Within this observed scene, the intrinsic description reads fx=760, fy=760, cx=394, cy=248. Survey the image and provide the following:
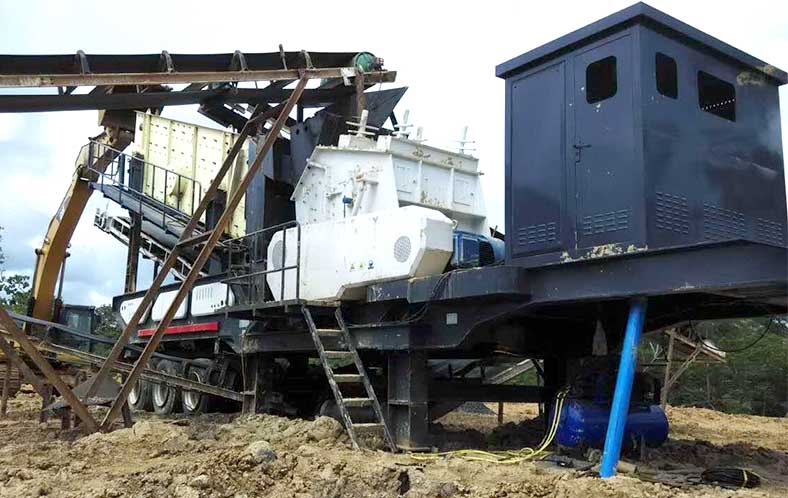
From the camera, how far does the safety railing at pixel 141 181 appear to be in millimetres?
14992

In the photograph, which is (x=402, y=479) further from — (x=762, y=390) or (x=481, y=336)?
(x=762, y=390)

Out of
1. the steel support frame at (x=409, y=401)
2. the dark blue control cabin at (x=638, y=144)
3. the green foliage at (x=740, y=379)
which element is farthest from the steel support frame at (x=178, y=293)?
the green foliage at (x=740, y=379)

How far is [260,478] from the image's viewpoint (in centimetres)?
654

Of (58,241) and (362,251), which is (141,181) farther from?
(362,251)

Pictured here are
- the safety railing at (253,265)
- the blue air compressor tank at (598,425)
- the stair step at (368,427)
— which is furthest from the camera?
the safety railing at (253,265)

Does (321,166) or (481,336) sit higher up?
(321,166)

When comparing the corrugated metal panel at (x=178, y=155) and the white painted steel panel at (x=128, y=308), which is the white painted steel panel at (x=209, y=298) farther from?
the corrugated metal panel at (x=178, y=155)

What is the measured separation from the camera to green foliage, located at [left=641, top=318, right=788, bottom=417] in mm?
25984

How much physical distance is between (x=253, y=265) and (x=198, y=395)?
12.1ft

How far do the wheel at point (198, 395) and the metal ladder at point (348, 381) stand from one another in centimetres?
448

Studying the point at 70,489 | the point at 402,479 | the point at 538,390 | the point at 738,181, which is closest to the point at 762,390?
the point at 538,390

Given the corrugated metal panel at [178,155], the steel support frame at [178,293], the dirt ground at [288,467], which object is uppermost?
the corrugated metal panel at [178,155]

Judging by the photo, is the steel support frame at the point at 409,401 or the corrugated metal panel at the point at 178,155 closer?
the steel support frame at the point at 409,401

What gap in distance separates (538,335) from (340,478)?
13.1 feet
